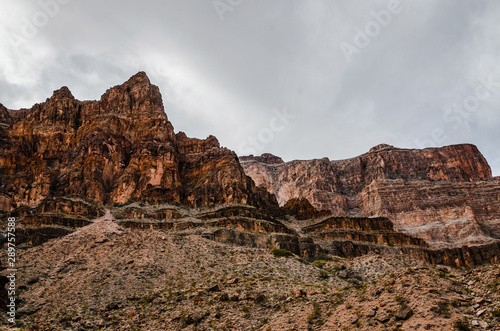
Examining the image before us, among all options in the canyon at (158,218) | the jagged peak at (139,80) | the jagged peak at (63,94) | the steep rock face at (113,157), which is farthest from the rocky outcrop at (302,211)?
the jagged peak at (63,94)

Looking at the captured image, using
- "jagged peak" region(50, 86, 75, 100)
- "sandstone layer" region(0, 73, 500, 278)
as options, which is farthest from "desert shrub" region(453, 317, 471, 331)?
"jagged peak" region(50, 86, 75, 100)

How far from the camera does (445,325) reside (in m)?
23.2

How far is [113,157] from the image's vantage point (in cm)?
13662

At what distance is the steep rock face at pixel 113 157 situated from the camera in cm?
12138

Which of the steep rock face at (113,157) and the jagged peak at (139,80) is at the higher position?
the jagged peak at (139,80)

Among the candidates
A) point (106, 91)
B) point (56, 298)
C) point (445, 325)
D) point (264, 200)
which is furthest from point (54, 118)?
point (445, 325)

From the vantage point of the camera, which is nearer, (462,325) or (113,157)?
(462,325)

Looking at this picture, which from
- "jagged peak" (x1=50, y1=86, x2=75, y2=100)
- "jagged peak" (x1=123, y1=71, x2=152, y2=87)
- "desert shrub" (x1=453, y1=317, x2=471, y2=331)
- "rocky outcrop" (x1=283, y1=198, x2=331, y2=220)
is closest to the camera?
"desert shrub" (x1=453, y1=317, x2=471, y2=331)

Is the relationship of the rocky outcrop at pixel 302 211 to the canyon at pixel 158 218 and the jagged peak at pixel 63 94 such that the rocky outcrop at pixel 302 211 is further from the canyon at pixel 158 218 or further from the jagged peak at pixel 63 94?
the jagged peak at pixel 63 94

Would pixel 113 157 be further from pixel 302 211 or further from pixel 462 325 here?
pixel 462 325

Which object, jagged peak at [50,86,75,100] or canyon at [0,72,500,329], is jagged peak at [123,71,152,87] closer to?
canyon at [0,72,500,329]

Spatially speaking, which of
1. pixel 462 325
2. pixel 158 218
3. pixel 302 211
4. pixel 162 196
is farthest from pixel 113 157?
pixel 462 325

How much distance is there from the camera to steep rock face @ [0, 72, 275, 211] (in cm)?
12138

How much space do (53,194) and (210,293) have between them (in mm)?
92889
